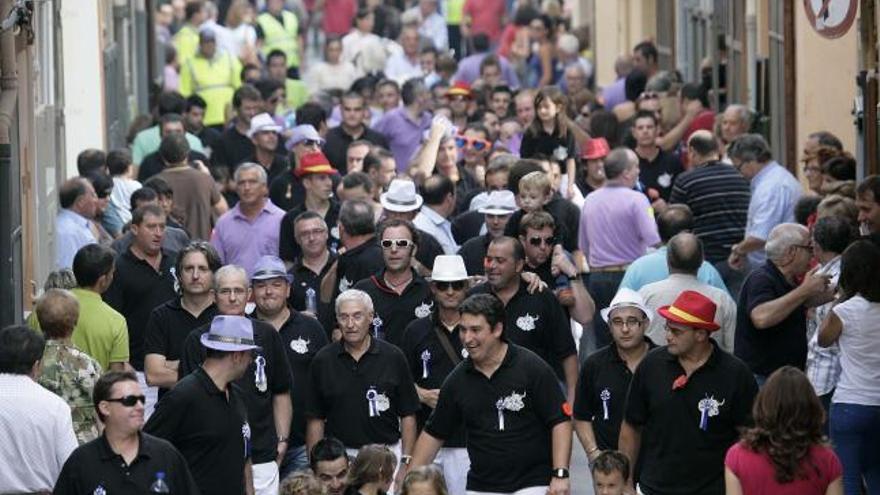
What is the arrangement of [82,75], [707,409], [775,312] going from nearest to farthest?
[707,409]
[775,312]
[82,75]

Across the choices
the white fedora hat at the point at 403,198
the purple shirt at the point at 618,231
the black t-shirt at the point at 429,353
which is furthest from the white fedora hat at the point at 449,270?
the purple shirt at the point at 618,231

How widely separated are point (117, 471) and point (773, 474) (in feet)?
9.32

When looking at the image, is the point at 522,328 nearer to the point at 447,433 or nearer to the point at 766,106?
the point at 447,433

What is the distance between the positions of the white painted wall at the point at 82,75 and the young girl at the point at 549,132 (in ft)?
15.6

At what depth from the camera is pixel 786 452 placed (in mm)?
10383

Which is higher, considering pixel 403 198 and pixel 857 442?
pixel 403 198

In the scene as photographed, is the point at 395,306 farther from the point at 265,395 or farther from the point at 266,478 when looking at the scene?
the point at 266,478

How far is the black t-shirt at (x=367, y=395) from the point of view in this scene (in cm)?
1334

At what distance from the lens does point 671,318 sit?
39.5 feet

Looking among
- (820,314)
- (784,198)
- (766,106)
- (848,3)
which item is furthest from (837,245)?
(766,106)

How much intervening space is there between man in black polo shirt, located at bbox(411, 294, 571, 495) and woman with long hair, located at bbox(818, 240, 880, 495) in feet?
5.19

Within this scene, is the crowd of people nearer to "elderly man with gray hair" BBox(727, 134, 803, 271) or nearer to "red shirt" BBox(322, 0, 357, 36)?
"elderly man with gray hair" BBox(727, 134, 803, 271)

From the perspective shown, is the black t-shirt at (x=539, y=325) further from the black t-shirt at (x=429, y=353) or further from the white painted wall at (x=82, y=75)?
the white painted wall at (x=82, y=75)

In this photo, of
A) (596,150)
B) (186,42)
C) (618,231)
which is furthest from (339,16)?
(618,231)
